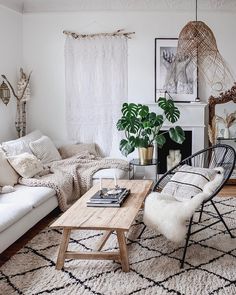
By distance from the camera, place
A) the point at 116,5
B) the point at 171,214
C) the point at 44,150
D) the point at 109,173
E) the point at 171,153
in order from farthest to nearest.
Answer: the point at 171,153
the point at 116,5
the point at 44,150
the point at 109,173
the point at 171,214

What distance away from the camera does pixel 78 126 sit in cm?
604

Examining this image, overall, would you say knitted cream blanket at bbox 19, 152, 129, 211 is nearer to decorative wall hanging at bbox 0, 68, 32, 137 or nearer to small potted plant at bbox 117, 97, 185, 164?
small potted plant at bbox 117, 97, 185, 164

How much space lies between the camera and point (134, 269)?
3.01 meters

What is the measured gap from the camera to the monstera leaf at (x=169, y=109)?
5.41 m

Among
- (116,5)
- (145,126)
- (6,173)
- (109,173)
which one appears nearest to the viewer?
(6,173)

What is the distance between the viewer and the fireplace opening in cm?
600

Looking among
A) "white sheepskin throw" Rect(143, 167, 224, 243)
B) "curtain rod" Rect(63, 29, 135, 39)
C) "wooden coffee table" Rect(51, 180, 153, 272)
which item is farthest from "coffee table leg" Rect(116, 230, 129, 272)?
"curtain rod" Rect(63, 29, 135, 39)

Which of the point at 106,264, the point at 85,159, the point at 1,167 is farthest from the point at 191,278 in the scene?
the point at 85,159

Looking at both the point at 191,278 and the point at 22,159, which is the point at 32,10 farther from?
the point at 191,278

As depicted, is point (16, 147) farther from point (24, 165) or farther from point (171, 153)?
point (171, 153)

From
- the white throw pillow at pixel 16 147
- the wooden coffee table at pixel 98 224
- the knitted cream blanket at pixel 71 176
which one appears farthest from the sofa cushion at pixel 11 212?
the white throw pillow at pixel 16 147

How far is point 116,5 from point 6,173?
296cm

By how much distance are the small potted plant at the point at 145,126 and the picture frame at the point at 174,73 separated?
46 cm

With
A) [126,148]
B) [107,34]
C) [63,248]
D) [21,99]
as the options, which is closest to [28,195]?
[63,248]
